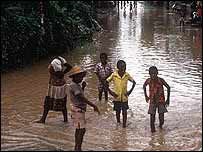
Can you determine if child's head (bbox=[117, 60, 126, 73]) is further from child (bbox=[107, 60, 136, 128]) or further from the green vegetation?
the green vegetation

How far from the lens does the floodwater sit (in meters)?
6.99

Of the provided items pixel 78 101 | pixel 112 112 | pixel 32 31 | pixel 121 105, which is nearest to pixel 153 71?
pixel 121 105

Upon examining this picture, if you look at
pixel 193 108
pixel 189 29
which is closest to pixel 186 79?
pixel 193 108

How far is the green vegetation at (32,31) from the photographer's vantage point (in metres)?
12.7

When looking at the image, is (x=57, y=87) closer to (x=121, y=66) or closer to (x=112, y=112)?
(x=121, y=66)

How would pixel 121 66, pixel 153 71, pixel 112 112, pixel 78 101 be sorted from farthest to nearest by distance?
pixel 112 112
pixel 121 66
pixel 153 71
pixel 78 101

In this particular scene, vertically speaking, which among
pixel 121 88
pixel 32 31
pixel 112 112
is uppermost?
pixel 32 31

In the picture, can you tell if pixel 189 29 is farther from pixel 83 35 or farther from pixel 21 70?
pixel 21 70

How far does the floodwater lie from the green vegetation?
0.42 meters

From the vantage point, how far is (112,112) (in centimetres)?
895

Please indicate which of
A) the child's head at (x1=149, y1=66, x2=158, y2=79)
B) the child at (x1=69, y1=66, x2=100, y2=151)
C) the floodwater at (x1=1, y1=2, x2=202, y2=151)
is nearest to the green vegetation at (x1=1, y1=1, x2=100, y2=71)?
the floodwater at (x1=1, y1=2, x2=202, y2=151)

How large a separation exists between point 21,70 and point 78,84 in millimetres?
7135

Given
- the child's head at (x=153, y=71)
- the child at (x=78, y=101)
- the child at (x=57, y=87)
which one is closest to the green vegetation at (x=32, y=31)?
the child at (x=57, y=87)

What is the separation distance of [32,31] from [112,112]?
18.1ft
